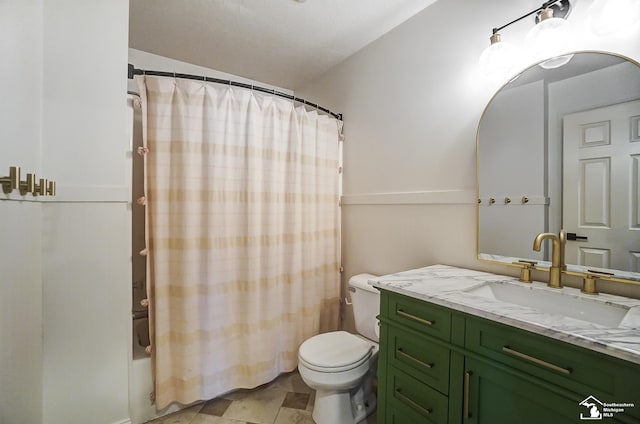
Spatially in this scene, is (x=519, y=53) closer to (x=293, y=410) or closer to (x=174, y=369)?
(x=293, y=410)

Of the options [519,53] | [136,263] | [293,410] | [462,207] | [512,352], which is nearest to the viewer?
[512,352]

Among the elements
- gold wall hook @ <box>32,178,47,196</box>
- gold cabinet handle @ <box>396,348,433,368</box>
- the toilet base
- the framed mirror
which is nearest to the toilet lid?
the toilet base

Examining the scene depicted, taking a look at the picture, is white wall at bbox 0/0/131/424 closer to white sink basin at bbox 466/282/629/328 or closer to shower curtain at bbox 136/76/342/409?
shower curtain at bbox 136/76/342/409

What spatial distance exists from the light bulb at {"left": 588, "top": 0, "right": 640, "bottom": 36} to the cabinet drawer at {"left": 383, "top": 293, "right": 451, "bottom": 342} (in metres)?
1.24

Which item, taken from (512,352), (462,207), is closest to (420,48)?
(462,207)

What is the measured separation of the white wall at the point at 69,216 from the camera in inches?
41.6

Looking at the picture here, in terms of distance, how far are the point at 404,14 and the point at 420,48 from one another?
25cm

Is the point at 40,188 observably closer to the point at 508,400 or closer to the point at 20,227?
the point at 20,227

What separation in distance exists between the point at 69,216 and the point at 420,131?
1955 mm

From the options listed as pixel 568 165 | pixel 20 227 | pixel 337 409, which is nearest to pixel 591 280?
pixel 568 165

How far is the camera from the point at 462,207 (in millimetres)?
1504

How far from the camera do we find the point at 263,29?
6.15 feet

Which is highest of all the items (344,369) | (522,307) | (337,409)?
(522,307)

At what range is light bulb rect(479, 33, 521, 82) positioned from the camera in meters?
1.28
